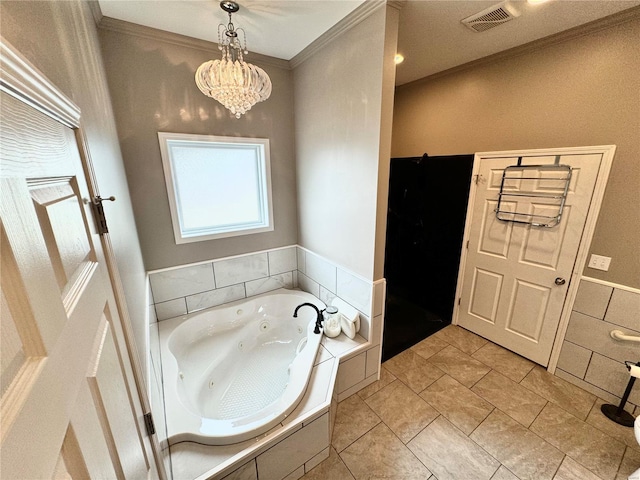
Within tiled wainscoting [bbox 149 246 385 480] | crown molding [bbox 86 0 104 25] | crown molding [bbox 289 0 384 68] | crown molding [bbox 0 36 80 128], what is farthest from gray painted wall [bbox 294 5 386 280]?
crown molding [bbox 0 36 80 128]

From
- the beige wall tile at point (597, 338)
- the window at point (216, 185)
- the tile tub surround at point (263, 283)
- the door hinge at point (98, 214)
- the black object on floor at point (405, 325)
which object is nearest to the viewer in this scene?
the door hinge at point (98, 214)

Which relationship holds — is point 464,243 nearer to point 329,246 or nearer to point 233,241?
point 329,246

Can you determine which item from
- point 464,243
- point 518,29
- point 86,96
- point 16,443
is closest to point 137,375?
point 16,443

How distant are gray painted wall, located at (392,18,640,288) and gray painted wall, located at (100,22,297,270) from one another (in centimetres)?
174

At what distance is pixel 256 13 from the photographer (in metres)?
1.68

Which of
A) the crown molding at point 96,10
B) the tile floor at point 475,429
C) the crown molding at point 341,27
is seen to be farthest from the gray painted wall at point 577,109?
the crown molding at point 96,10

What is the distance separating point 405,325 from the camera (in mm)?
2893

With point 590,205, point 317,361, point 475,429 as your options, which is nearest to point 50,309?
point 317,361

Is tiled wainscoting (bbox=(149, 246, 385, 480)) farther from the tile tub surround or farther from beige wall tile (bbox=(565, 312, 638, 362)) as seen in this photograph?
beige wall tile (bbox=(565, 312, 638, 362))

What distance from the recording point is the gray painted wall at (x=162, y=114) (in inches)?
73.3

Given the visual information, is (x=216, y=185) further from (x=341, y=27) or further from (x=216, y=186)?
(x=341, y=27)

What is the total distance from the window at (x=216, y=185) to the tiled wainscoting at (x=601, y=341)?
8.93ft

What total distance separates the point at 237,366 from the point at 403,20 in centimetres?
289

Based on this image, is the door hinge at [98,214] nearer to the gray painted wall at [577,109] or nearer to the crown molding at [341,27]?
the crown molding at [341,27]
